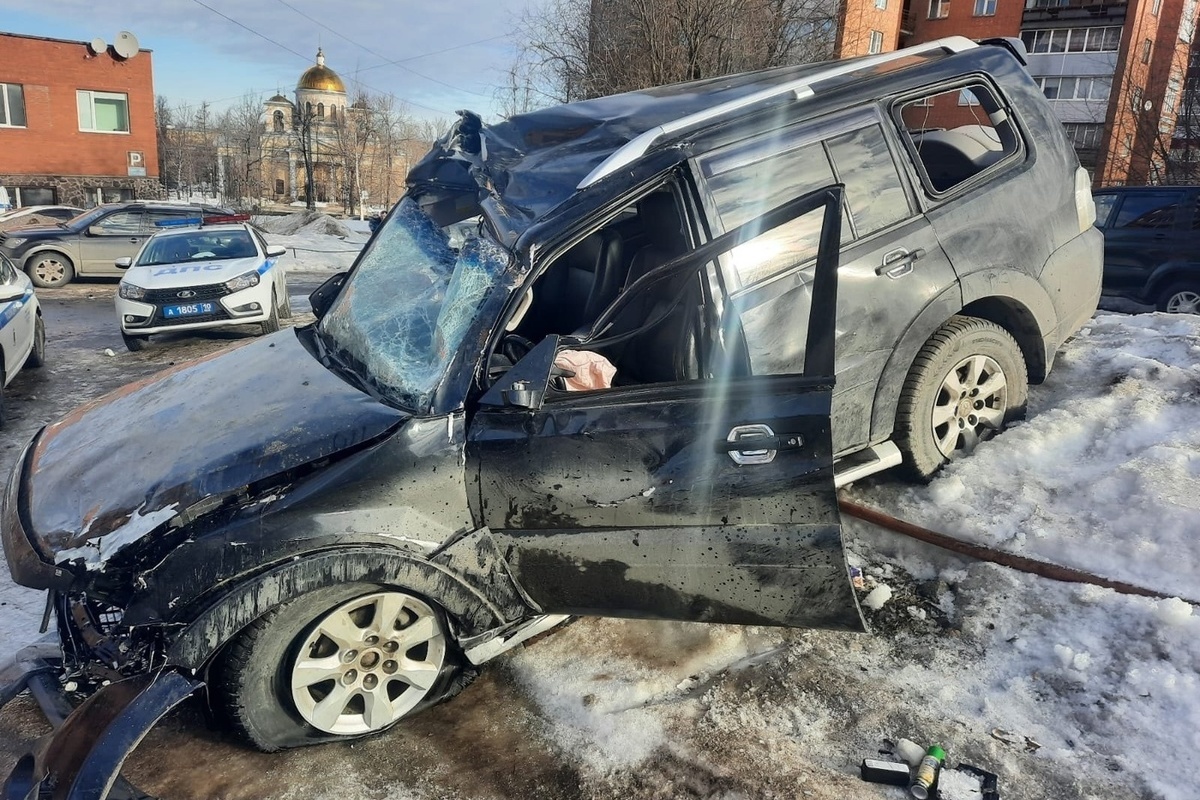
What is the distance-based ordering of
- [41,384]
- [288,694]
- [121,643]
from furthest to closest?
1. [41,384]
2. [288,694]
3. [121,643]

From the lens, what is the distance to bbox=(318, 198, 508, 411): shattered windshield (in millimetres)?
2881

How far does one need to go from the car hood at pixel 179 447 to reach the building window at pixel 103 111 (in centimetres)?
3513

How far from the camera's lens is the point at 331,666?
2.66 metres

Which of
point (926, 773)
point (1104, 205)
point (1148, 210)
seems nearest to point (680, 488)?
point (926, 773)

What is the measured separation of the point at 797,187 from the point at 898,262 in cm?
63

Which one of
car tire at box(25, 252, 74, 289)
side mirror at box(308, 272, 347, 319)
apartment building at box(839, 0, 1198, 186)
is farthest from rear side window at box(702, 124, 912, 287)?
apartment building at box(839, 0, 1198, 186)

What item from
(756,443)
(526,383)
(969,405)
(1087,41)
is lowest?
(969,405)

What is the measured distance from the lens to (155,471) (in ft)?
8.77

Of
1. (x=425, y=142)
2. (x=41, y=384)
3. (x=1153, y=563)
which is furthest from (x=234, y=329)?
(x=425, y=142)

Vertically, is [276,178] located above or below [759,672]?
above

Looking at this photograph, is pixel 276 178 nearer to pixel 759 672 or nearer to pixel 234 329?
pixel 234 329

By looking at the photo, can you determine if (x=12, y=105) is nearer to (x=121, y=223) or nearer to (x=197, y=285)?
(x=121, y=223)

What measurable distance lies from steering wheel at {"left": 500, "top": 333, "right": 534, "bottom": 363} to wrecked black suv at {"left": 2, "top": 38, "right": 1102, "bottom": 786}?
0.03m

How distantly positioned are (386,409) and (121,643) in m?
1.09
